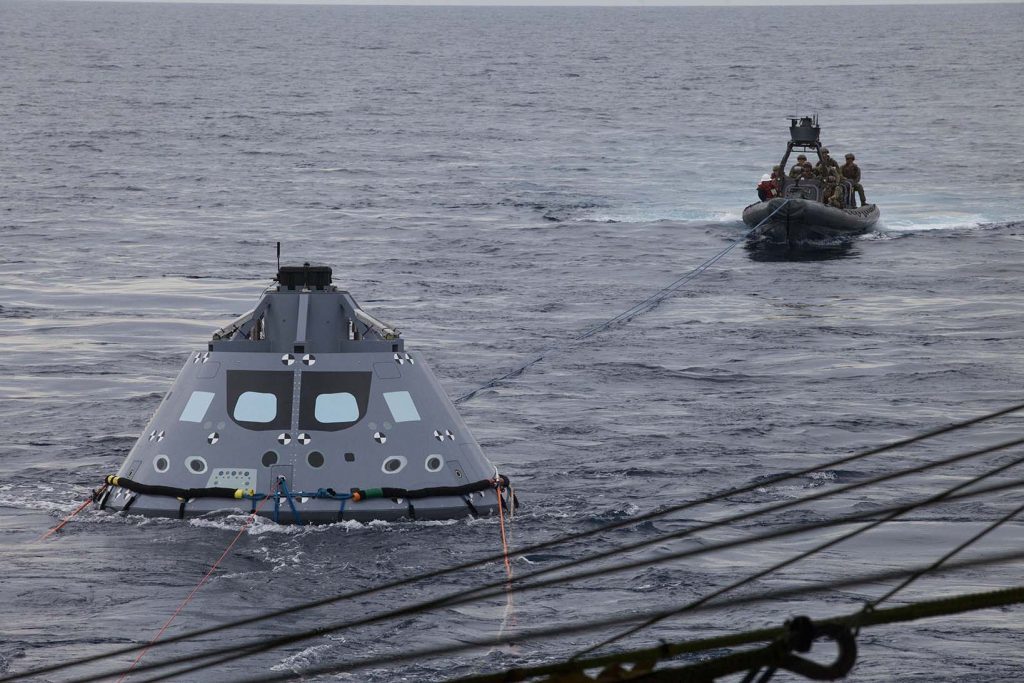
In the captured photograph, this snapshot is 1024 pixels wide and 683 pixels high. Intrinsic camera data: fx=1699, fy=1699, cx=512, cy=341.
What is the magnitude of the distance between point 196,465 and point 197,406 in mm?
850

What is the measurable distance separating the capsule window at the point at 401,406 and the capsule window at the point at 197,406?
2.29 meters

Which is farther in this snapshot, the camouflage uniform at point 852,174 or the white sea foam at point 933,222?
the white sea foam at point 933,222

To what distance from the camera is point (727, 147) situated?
87875 millimetres

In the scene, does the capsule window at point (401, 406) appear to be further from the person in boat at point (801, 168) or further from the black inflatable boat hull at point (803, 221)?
the person in boat at point (801, 168)

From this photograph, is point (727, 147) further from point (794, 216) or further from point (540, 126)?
point (794, 216)

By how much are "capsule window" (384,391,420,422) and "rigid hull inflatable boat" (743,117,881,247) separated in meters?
30.7

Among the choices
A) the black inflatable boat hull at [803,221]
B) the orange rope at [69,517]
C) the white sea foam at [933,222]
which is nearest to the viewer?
the orange rope at [69,517]

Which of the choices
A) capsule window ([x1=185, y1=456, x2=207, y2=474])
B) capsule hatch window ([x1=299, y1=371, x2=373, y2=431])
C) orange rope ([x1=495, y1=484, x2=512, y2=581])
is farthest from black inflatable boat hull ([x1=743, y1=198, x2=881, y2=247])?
capsule window ([x1=185, y1=456, x2=207, y2=474])

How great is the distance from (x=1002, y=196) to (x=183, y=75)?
92087 millimetres

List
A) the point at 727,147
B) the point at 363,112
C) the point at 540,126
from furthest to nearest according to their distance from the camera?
the point at 363,112 → the point at 540,126 → the point at 727,147

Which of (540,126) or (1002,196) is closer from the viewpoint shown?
(1002,196)

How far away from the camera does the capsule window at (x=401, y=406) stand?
71.4ft

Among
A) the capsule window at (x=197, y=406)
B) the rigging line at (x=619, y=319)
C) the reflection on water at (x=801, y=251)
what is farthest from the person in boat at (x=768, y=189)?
the capsule window at (x=197, y=406)

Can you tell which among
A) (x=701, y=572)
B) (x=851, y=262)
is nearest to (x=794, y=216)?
(x=851, y=262)
